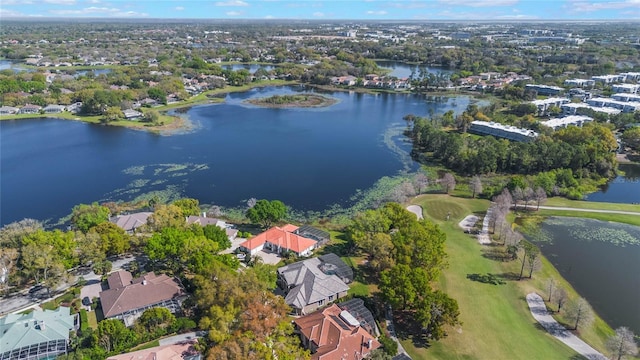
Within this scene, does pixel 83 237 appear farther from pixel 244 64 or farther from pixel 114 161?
pixel 244 64

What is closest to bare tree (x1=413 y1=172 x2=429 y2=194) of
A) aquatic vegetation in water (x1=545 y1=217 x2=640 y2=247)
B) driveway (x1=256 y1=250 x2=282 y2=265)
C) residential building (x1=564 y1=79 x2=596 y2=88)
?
aquatic vegetation in water (x1=545 y1=217 x2=640 y2=247)

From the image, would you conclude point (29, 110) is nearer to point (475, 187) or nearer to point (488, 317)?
point (475, 187)

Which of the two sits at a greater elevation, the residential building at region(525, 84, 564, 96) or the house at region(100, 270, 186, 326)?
the residential building at region(525, 84, 564, 96)

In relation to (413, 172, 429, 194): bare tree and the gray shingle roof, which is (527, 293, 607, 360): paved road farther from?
Answer: the gray shingle roof

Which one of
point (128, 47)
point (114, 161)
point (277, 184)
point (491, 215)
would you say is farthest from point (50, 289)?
point (128, 47)

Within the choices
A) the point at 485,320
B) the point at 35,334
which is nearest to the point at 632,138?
the point at 485,320

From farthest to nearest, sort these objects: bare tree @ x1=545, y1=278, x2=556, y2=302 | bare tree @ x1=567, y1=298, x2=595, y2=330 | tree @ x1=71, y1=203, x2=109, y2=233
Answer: tree @ x1=71, y1=203, x2=109, y2=233 < bare tree @ x1=545, y1=278, x2=556, y2=302 < bare tree @ x1=567, y1=298, x2=595, y2=330
